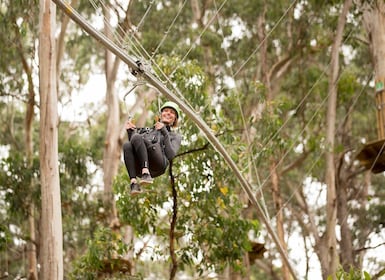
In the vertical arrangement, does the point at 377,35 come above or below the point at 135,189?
above

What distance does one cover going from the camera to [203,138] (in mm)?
8375

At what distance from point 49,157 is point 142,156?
3.28 meters

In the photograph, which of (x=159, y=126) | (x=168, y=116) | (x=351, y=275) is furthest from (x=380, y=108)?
(x=159, y=126)

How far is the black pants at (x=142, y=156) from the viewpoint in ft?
18.6

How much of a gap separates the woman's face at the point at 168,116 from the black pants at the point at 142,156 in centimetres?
29

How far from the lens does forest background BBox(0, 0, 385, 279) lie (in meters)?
8.65

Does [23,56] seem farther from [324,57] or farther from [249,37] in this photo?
[324,57]

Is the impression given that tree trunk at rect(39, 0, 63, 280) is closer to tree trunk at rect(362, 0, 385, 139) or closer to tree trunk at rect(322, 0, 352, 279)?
tree trunk at rect(322, 0, 352, 279)

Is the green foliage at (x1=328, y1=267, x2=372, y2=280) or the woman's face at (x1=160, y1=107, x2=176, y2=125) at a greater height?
the woman's face at (x1=160, y1=107, x2=176, y2=125)

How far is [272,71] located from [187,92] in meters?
5.31

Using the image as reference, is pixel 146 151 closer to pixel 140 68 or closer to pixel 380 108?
pixel 140 68

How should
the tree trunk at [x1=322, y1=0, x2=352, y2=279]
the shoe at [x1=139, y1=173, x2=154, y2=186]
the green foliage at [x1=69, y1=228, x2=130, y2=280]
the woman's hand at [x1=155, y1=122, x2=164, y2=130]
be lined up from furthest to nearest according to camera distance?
the tree trunk at [x1=322, y1=0, x2=352, y2=279], the green foliage at [x1=69, y1=228, x2=130, y2=280], the woman's hand at [x1=155, y1=122, x2=164, y2=130], the shoe at [x1=139, y1=173, x2=154, y2=186]

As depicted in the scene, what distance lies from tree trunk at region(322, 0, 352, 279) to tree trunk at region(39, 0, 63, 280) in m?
3.87

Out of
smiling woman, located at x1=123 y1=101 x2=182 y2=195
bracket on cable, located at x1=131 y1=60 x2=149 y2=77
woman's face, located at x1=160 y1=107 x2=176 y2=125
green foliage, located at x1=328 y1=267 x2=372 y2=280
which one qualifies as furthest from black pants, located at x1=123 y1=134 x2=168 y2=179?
green foliage, located at x1=328 y1=267 x2=372 y2=280
